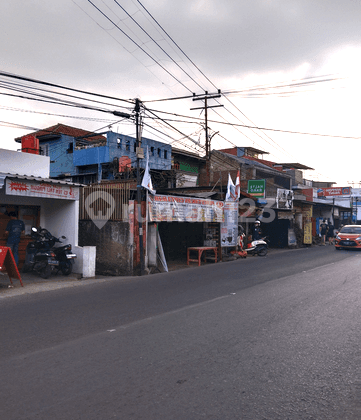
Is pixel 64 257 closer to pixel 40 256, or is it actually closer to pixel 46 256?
pixel 46 256

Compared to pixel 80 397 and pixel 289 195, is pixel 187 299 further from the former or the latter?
pixel 289 195

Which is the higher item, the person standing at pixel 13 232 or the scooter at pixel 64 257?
the person standing at pixel 13 232

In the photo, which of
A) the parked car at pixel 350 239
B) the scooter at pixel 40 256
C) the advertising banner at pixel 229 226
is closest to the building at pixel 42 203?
the scooter at pixel 40 256

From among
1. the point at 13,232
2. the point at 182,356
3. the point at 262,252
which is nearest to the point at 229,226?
the point at 262,252

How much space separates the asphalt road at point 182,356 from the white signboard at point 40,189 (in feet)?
12.8

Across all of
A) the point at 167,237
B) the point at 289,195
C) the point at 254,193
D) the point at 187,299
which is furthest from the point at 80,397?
the point at 289,195

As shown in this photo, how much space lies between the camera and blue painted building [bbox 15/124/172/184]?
36750mm

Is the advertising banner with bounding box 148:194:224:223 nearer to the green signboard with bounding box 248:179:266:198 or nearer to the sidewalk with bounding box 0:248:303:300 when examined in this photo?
the sidewalk with bounding box 0:248:303:300

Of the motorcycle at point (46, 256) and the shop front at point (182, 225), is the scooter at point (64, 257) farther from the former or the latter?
the shop front at point (182, 225)

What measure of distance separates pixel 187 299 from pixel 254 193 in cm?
2207

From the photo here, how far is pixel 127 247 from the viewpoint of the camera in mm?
14828

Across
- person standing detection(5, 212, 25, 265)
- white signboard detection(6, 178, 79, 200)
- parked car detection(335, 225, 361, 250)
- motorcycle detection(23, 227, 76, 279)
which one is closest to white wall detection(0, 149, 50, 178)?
white signboard detection(6, 178, 79, 200)

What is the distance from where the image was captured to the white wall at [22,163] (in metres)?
13.3

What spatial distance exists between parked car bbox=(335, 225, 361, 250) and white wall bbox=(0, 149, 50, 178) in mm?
19555
